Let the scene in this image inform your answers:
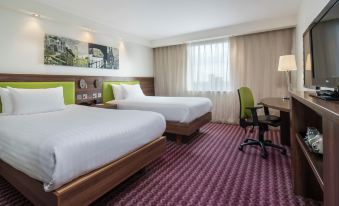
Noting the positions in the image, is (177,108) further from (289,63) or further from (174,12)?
(289,63)

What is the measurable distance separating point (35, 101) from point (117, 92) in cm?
180

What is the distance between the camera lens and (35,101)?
2.64 metres

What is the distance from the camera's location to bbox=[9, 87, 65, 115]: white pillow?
98.9 inches

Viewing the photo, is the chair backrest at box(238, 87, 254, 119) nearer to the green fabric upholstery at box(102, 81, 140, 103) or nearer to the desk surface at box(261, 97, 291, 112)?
the desk surface at box(261, 97, 291, 112)

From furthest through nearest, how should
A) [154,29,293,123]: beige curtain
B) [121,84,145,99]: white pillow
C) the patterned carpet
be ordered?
[121,84,145,99]: white pillow
[154,29,293,123]: beige curtain
the patterned carpet

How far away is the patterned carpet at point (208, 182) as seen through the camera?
Answer: 5.52 ft

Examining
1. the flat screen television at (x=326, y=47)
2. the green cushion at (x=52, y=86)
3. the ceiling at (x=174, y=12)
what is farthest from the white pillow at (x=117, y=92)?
the flat screen television at (x=326, y=47)

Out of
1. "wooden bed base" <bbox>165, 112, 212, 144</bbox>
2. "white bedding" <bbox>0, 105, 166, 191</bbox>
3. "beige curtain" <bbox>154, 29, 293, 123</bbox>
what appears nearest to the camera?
"white bedding" <bbox>0, 105, 166, 191</bbox>

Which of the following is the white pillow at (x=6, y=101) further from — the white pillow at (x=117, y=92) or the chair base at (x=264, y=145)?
the chair base at (x=264, y=145)

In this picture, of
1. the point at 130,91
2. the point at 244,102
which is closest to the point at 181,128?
the point at 244,102

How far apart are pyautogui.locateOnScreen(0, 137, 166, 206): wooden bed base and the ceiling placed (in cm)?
253

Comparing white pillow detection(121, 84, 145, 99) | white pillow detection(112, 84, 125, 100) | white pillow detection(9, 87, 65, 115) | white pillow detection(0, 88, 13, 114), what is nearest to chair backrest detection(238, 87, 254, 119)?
white pillow detection(121, 84, 145, 99)

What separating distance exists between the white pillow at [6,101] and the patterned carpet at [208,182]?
3.11ft

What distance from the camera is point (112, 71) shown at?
14.8 ft
